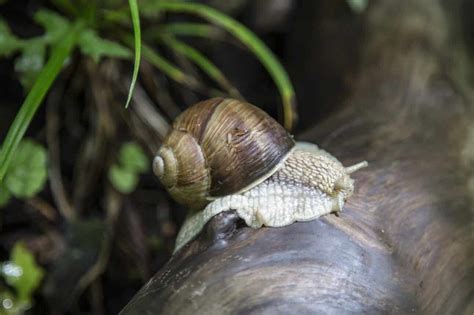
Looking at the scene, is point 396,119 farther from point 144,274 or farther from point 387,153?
point 144,274

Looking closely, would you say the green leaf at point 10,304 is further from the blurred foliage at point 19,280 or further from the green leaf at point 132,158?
the green leaf at point 132,158

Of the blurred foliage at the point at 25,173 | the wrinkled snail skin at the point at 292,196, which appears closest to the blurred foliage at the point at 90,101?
the blurred foliage at the point at 25,173

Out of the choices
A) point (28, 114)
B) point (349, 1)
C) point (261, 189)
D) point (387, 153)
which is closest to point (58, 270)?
point (28, 114)

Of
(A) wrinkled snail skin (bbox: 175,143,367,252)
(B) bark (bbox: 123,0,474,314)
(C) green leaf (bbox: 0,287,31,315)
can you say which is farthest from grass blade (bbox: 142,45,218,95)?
(C) green leaf (bbox: 0,287,31,315)

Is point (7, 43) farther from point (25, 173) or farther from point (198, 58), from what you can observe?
point (198, 58)

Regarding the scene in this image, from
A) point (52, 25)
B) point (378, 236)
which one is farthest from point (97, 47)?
point (378, 236)
